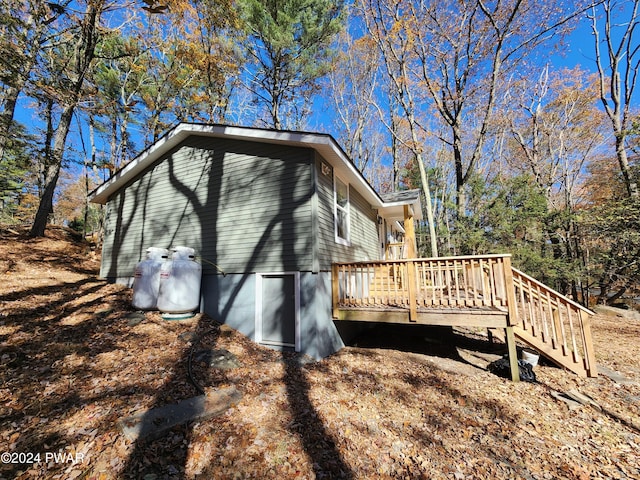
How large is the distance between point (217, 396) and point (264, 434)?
3.23ft

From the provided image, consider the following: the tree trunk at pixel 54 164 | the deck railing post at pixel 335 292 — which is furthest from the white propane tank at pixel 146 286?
the tree trunk at pixel 54 164

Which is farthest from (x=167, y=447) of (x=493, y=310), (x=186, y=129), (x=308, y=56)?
(x=308, y=56)

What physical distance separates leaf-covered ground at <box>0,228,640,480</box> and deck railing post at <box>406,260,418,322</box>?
3.71ft

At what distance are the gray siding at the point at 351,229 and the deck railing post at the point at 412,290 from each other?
1.84 m

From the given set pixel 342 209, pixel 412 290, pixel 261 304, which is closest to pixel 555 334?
pixel 412 290

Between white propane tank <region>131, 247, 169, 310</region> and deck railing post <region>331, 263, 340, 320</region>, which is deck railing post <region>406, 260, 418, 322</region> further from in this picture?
white propane tank <region>131, 247, 169, 310</region>

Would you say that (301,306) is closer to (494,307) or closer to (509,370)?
(494,307)

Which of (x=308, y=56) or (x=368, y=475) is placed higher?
(x=308, y=56)

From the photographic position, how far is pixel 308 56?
1423 cm

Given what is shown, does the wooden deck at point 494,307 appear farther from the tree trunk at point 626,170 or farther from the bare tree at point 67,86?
the bare tree at point 67,86

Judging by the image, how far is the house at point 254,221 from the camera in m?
6.07

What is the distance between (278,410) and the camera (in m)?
3.90

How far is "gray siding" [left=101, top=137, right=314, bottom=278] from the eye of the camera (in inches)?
247

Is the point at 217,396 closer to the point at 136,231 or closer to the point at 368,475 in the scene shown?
the point at 368,475
